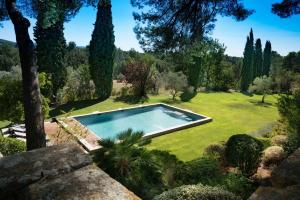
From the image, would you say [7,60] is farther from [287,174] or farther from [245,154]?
[287,174]

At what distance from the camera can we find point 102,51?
2405 centimetres

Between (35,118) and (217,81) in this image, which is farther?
(217,81)

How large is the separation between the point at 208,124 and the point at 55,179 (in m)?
17.5

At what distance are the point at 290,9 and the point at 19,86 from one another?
1187 centimetres

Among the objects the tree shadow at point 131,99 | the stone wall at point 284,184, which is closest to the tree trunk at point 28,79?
the stone wall at point 284,184

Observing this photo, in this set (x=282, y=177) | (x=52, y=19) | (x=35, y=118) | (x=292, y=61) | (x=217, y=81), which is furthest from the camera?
(x=292, y=61)

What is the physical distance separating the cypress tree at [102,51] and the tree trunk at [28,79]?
16499 millimetres

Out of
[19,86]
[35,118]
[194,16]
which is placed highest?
[194,16]

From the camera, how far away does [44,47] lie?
21203mm

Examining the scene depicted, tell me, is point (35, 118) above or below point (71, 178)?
below

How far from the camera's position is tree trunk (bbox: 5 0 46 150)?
24.0 feet

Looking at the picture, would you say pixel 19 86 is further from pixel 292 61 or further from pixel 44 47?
pixel 292 61

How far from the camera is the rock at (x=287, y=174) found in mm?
2754

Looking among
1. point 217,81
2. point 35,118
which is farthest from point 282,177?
point 217,81
